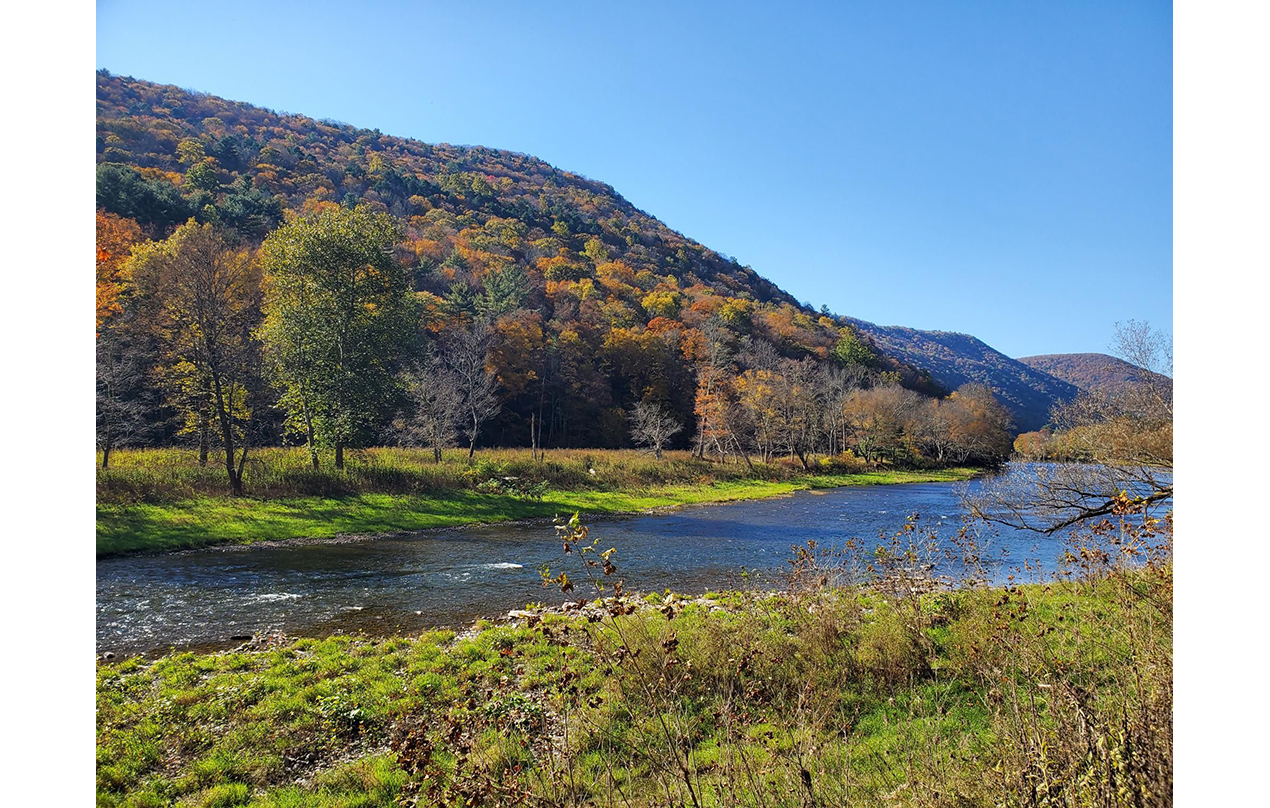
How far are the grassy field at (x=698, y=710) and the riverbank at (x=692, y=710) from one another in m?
0.03

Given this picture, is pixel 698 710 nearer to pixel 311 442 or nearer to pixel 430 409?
pixel 311 442

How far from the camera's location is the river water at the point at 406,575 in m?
9.38

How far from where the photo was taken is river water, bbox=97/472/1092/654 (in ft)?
30.8

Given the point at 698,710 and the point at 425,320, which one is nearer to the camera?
the point at 698,710

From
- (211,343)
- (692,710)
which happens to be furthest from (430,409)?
(692,710)

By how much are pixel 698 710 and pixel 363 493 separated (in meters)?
17.8

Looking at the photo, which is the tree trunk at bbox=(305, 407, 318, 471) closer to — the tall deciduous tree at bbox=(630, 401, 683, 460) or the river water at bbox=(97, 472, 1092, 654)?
the river water at bbox=(97, 472, 1092, 654)

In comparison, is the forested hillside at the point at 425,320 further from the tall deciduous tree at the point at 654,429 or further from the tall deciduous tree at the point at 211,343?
the tall deciduous tree at the point at 654,429

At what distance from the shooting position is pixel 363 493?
20891 millimetres

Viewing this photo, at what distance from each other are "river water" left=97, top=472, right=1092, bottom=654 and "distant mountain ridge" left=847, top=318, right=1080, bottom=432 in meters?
39.7

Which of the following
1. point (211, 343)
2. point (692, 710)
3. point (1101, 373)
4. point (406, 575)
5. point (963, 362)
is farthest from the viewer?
point (963, 362)

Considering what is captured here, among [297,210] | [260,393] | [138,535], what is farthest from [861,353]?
[138,535]

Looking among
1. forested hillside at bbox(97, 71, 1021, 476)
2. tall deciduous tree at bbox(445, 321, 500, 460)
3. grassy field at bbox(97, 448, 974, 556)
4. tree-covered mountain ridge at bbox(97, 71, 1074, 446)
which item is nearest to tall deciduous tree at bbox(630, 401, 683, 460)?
forested hillside at bbox(97, 71, 1021, 476)
